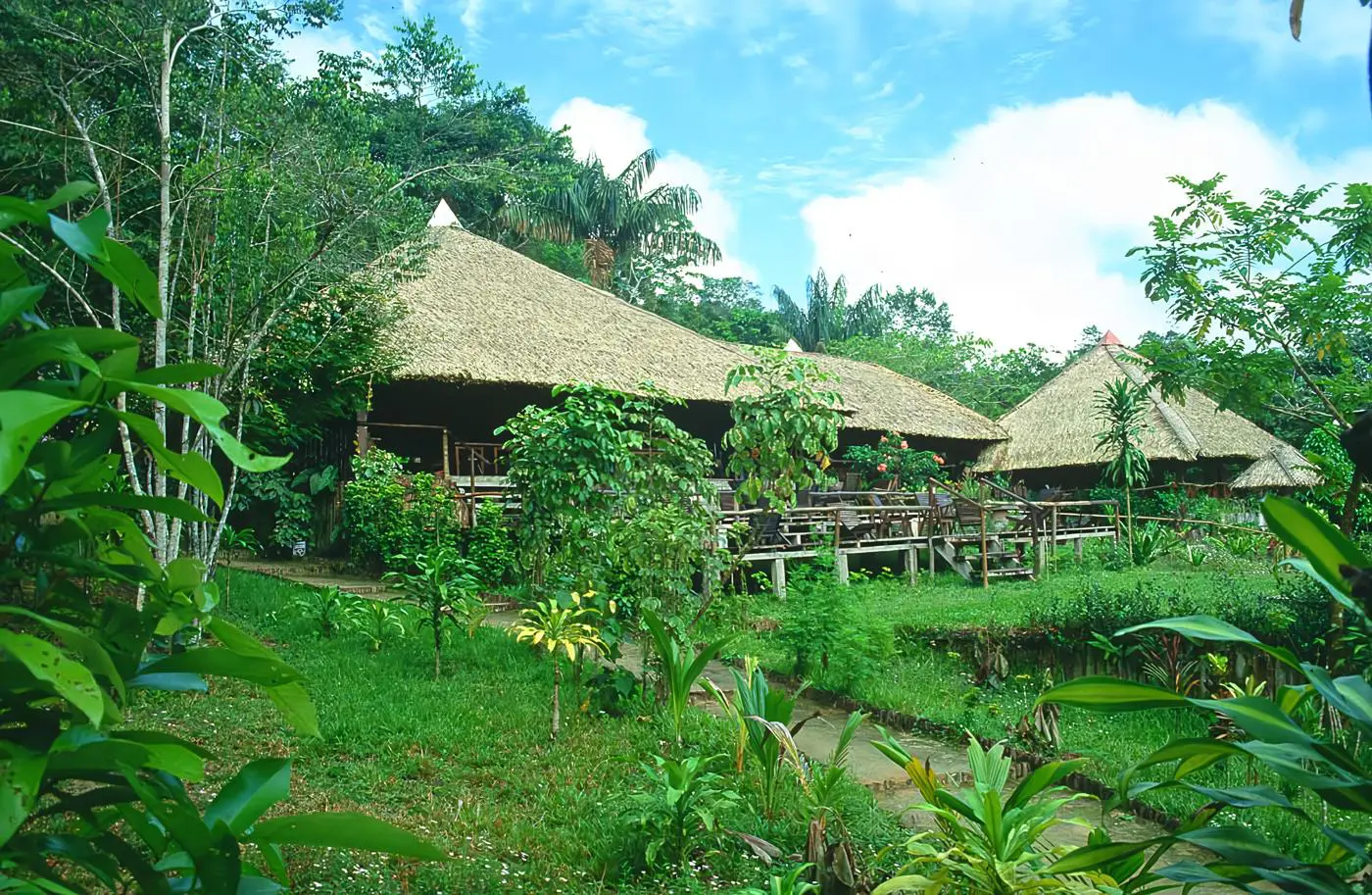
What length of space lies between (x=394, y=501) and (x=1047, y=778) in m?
8.37

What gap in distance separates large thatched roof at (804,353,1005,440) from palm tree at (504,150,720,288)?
6271mm

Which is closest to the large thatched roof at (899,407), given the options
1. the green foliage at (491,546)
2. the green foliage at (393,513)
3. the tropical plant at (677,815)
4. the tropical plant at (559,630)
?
the green foliage at (491,546)

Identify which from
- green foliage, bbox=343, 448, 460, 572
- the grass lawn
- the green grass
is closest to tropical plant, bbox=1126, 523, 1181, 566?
the grass lawn

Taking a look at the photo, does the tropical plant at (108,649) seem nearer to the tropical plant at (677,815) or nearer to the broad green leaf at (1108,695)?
the broad green leaf at (1108,695)

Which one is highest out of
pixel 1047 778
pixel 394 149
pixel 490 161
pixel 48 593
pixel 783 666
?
pixel 394 149

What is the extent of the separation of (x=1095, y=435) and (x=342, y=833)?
878 inches

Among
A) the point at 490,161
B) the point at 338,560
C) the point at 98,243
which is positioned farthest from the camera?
the point at 338,560

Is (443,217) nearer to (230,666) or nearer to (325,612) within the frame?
(325,612)

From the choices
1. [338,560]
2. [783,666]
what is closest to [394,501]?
[338,560]

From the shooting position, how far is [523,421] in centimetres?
682

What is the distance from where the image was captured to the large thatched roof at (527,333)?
516 inches

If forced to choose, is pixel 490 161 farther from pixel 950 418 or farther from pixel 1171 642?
pixel 950 418

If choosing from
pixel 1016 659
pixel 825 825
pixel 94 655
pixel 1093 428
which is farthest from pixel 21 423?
pixel 1093 428

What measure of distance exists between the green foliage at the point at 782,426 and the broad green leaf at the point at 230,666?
4.77m
